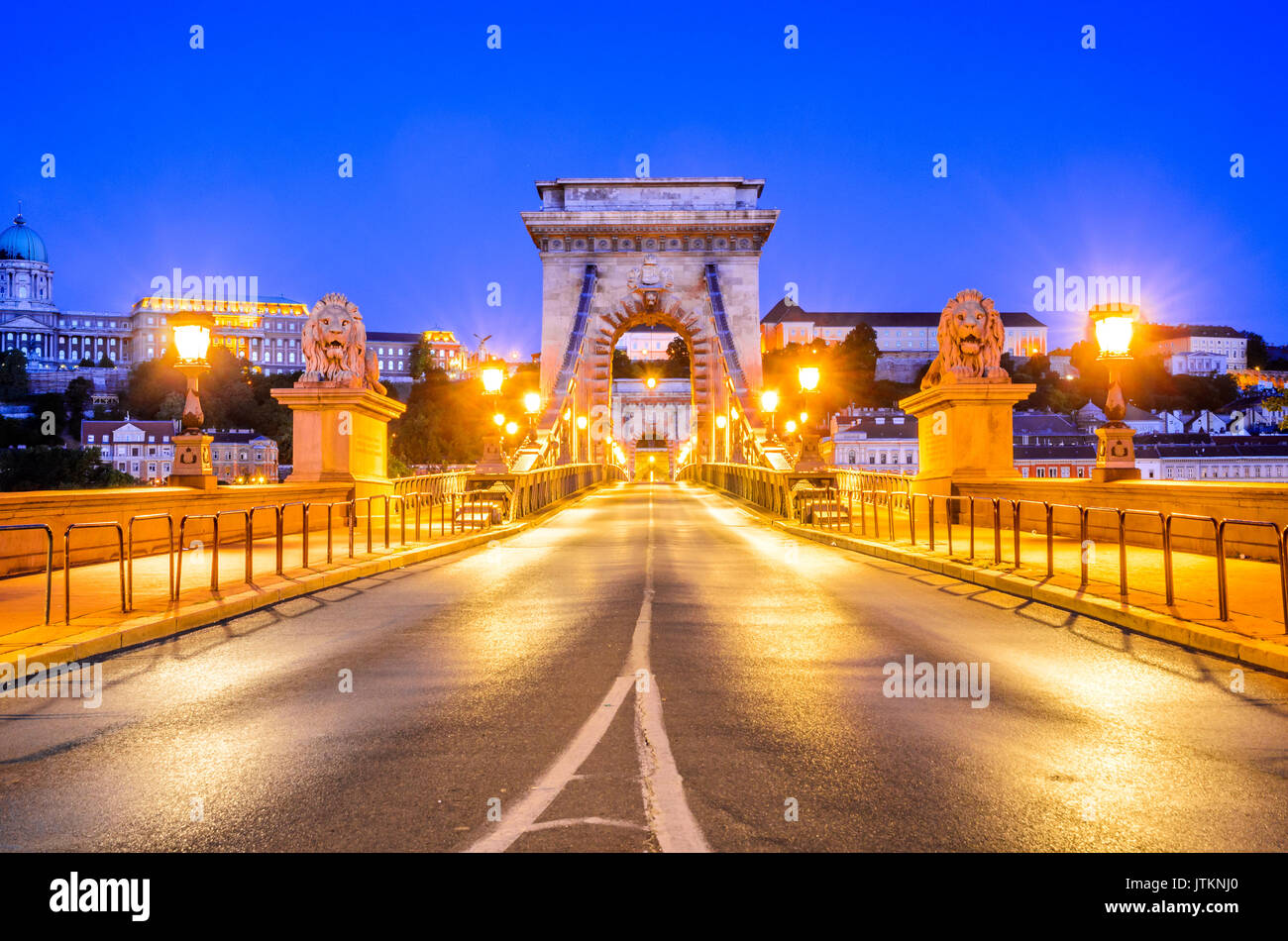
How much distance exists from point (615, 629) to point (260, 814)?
4774mm

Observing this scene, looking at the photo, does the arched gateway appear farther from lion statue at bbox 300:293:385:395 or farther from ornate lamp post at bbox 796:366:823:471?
lion statue at bbox 300:293:385:395

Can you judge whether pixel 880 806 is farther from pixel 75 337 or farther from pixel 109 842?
pixel 75 337

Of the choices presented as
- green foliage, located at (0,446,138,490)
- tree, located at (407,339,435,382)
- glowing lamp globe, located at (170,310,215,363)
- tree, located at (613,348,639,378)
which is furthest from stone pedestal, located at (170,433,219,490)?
tree, located at (407,339,435,382)

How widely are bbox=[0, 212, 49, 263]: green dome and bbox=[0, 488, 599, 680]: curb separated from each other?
195 meters

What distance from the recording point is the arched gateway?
6362 centimetres

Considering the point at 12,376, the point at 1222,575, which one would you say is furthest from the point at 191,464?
the point at 12,376

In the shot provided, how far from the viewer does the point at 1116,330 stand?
55.5ft

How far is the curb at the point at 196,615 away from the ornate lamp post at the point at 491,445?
9.29 m

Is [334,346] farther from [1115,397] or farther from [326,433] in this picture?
[1115,397]

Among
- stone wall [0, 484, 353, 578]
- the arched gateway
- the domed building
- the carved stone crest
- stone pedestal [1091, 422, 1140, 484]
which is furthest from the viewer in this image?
the domed building

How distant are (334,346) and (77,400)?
143956 mm

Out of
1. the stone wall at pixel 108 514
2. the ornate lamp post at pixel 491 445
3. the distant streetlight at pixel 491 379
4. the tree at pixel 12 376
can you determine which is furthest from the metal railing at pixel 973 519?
the tree at pixel 12 376

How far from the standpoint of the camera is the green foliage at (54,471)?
69125 millimetres
